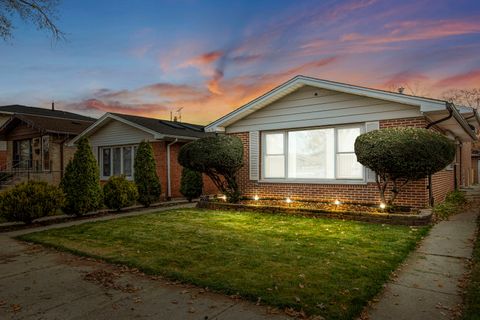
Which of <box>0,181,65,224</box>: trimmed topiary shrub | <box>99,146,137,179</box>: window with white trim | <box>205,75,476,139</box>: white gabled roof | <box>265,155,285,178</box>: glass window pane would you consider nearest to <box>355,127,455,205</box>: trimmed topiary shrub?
<box>205,75,476,139</box>: white gabled roof

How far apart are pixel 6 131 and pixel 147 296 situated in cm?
2256

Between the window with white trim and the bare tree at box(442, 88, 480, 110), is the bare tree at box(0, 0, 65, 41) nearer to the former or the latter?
the window with white trim

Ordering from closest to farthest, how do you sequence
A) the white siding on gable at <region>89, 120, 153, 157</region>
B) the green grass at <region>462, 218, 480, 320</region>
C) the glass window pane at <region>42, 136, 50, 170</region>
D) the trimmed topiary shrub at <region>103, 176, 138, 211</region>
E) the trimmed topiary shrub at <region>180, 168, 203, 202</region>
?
the green grass at <region>462, 218, 480, 320</region>, the trimmed topiary shrub at <region>103, 176, 138, 211</region>, the trimmed topiary shrub at <region>180, 168, 203, 202</region>, the white siding on gable at <region>89, 120, 153, 157</region>, the glass window pane at <region>42, 136, 50, 170</region>

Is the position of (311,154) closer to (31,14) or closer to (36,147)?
(31,14)

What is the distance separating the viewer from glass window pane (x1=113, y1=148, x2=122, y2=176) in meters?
16.5

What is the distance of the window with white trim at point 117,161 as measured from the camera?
16.0 meters

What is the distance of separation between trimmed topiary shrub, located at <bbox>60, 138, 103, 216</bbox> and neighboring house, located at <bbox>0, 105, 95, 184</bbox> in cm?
894

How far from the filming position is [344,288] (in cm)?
362

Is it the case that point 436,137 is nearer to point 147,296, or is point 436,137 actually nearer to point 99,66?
point 147,296

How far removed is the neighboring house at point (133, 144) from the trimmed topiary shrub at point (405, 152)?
9022 millimetres

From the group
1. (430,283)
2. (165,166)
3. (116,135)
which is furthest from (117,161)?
(430,283)

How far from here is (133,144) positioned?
15.7 metres

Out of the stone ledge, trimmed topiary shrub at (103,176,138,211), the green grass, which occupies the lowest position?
the green grass

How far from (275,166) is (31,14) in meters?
8.32
